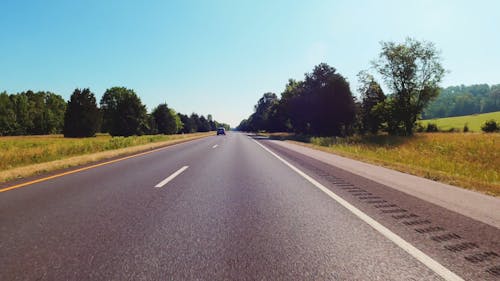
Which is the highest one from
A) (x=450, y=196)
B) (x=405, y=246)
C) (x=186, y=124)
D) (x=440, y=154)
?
(x=186, y=124)

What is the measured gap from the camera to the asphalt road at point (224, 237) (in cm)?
260

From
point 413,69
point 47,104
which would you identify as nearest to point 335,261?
point 413,69

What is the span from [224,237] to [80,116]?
65624 millimetres

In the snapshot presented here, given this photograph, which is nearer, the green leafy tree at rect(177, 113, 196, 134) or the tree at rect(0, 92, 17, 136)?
the tree at rect(0, 92, 17, 136)

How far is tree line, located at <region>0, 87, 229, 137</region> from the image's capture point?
5972 cm

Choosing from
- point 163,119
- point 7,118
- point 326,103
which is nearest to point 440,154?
point 326,103

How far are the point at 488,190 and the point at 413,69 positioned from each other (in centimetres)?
4204

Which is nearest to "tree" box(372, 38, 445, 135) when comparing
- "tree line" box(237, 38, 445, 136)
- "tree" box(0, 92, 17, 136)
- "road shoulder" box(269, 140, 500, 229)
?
"tree line" box(237, 38, 445, 136)

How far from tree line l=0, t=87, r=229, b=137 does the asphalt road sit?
6123cm

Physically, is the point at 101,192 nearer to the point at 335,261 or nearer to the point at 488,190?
the point at 335,261

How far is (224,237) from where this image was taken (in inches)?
136

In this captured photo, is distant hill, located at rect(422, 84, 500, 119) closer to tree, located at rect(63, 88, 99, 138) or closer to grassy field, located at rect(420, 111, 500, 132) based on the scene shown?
grassy field, located at rect(420, 111, 500, 132)

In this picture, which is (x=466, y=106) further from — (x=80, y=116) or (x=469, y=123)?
(x=80, y=116)

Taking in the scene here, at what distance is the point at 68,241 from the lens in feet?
10.8
